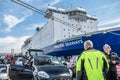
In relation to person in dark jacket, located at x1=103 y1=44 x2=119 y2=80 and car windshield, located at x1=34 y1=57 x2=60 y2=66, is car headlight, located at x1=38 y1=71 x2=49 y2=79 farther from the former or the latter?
person in dark jacket, located at x1=103 y1=44 x2=119 y2=80

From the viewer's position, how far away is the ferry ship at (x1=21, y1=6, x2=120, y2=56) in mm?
23069

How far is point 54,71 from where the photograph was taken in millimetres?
13719

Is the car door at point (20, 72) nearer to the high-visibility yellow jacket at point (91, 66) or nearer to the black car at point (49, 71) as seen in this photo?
the black car at point (49, 71)

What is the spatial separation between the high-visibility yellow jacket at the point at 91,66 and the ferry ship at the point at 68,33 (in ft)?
48.2

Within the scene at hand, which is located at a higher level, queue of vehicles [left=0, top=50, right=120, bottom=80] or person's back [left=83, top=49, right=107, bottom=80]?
person's back [left=83, top=49, right=107, bottom=80]

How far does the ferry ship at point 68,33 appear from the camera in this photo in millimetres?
23069

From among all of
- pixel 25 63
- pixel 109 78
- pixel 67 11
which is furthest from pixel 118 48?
pixel 67 11

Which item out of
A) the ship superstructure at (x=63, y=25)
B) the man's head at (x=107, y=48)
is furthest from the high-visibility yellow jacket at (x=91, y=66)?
the ship superstructure at (x=63, y=25)

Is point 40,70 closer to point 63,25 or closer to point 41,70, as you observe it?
point 41,70

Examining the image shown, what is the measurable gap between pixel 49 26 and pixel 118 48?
111016 millimetres

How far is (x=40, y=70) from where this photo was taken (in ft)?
45.2

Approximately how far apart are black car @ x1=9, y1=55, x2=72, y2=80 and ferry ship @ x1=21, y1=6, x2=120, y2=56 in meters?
7.55

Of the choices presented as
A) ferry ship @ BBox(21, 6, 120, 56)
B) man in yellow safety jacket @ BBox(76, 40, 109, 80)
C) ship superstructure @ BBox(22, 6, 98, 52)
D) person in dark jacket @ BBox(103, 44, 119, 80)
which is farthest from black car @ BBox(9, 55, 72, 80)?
ship superstructure @ BBox(22, 6, 98, 52)

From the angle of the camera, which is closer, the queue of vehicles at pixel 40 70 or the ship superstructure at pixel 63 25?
the queue of vehicles at pixel 40 70
